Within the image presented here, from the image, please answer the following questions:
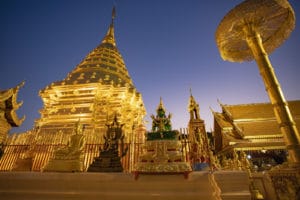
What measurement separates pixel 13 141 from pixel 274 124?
17066 mm

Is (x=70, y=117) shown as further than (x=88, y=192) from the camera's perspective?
Yes

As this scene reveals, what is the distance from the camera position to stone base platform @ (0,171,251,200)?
330 cm

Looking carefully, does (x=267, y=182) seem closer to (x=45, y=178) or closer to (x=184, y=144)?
(x=184, y=144)

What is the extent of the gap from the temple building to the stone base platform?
328 inches

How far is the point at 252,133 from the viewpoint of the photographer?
11602 mm

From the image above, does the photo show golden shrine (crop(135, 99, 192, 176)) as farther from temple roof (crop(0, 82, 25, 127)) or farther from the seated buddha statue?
temple roof (crop(0, 82, 25, 127))

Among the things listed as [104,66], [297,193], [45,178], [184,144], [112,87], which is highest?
[104,66]

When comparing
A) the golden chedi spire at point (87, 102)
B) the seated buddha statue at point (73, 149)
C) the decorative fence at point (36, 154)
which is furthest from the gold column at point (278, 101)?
the golden chedi spire at point (87, 102)

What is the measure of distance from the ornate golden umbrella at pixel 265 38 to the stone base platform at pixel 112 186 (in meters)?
3.26

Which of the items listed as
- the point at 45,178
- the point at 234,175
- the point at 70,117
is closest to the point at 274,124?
the point at 234,175

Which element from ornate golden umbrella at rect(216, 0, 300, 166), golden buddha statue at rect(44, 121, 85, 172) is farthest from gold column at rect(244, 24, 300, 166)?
golden buddha statue at rect(44, 121, 85, 172)

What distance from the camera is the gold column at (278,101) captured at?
16.2 ft

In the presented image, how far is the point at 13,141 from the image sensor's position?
826cm

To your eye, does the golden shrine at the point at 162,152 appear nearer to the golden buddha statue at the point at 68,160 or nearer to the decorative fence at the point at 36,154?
the golden buddha statue at the point at 68,160
